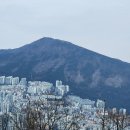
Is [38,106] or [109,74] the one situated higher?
[109,74]

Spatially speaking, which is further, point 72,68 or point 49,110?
→ point 72,68

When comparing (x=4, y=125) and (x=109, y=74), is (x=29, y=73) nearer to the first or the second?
(x=109, y=74)

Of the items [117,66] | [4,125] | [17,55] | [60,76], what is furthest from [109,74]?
[4,125]

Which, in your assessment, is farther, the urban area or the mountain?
the mountain

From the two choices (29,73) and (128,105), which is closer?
(128,105)

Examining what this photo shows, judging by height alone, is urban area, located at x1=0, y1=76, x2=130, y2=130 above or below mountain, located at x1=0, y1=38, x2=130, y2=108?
below

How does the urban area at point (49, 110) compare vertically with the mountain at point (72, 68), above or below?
below

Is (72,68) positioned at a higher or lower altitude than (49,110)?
higher

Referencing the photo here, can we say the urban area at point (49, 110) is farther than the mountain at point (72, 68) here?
No
